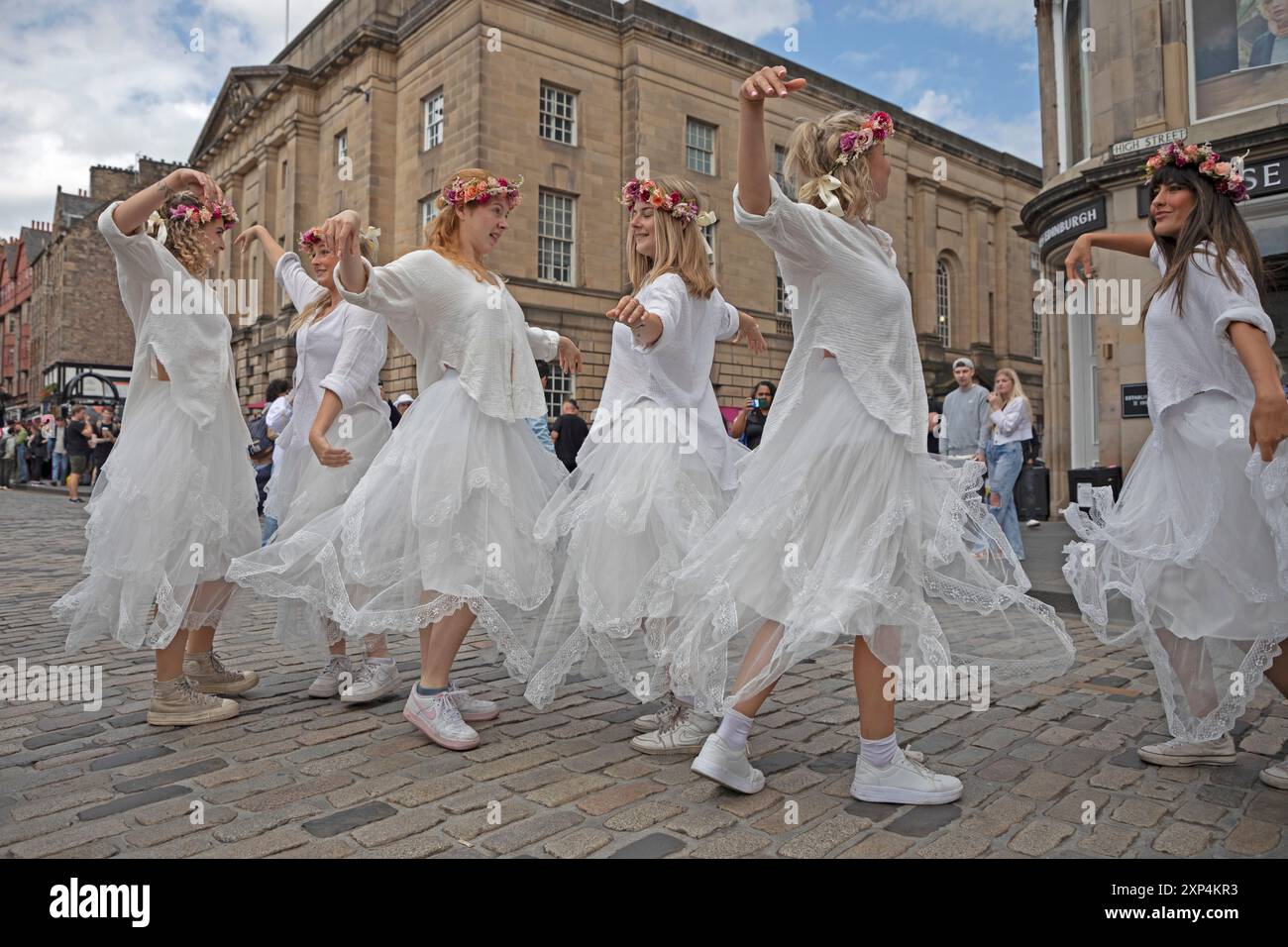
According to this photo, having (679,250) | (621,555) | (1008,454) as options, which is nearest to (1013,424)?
(1008,454)

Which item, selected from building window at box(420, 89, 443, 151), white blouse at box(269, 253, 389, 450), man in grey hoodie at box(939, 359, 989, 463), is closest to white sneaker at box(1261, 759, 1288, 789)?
white blouse at box(269, 253, 389, 450)

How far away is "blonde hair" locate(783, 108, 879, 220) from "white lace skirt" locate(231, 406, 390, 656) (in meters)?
2.23

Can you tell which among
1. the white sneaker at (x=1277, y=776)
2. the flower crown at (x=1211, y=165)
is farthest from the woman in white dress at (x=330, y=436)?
the white sneaker at (x=1277, y=776)

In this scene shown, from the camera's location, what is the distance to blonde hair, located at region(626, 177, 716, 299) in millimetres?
3807

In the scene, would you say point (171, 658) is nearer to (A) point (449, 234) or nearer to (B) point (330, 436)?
(B) point (330, 436)

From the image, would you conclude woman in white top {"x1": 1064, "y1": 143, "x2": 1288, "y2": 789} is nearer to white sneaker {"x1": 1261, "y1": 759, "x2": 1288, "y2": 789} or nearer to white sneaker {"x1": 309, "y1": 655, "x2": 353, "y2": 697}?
white sneaker {"x1": 1261, "y1": 759, "x2": 1288, "y2": 789}

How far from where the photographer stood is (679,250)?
12.6ft

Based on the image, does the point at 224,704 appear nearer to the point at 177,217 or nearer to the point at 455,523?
the point at 455,523

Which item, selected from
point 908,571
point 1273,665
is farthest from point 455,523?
point 1273,665

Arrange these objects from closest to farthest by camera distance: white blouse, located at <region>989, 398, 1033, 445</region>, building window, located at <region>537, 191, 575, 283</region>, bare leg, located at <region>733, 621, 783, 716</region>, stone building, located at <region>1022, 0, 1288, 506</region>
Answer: bare leg, located at <region>733, 621, 783, 716</region>
white blouse, located at <region>989, 398, 1033, 445</region>
stone building, located at <region>1022, 0, 1288, 506</region>
building window, located at <region>537, 191, 575, 283</region>

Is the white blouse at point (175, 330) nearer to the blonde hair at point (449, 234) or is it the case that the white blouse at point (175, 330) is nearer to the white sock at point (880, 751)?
the blonde hair at point (449, 234)

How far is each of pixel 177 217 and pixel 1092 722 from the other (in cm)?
446

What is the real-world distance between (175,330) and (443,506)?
4.70 feet

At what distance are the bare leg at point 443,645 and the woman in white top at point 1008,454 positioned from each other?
24.5 feet
